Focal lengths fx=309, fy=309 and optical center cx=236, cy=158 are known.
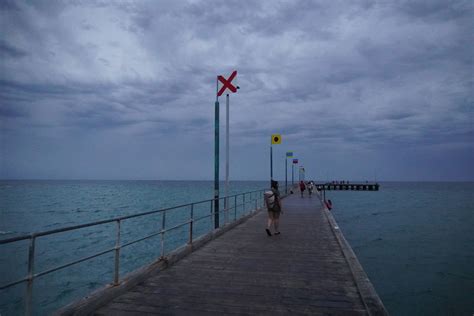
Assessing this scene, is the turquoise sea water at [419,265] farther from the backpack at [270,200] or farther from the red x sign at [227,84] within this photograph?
the red x sign at [227,84]

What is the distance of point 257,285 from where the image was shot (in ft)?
16.4

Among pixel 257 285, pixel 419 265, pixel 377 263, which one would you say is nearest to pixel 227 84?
pixel 257 285

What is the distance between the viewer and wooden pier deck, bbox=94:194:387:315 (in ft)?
13.4

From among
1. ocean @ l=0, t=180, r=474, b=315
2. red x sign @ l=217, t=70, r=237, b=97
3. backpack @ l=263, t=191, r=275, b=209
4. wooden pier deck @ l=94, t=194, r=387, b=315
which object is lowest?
ocean @ l=0, t=180, r=474, b=315

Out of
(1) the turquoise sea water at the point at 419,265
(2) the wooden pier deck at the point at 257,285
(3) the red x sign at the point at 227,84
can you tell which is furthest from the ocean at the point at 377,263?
(3) the red x sign at the point at 227,84

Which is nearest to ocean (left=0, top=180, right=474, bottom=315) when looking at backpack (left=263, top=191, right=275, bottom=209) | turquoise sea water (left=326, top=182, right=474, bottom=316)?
turquoise sea water (left=326, top=182, right=474, bottom=316)

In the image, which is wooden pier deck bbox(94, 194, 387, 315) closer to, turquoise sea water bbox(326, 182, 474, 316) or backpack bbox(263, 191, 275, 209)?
backpack bbox(263, 191, 275, 209)

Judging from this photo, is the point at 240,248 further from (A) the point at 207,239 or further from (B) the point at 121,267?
(B) the point at 121,267

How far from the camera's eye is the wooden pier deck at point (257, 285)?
409 centimetres

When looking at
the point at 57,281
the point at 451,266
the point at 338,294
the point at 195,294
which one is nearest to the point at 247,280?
the point at 195,294

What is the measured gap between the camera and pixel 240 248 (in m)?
7.70

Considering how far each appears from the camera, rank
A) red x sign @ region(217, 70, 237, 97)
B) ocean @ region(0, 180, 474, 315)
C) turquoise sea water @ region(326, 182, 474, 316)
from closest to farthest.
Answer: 1. red x sign @ region(217, 70, 237, 97)
2. turquoise sea water @ region(326, 182, 474, 316)
3. ocean @ region(0, 180, 474, 315)

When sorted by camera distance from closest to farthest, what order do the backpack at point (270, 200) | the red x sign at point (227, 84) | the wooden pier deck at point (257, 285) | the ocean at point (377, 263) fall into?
1. the wooden pier deck at point (257, 285)
2. the backpack at point (270, 200)
3. the red x sign at point (227, 84)
4. the ocean at point (377, 263)

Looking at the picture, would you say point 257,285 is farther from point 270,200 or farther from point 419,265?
point 419,265
